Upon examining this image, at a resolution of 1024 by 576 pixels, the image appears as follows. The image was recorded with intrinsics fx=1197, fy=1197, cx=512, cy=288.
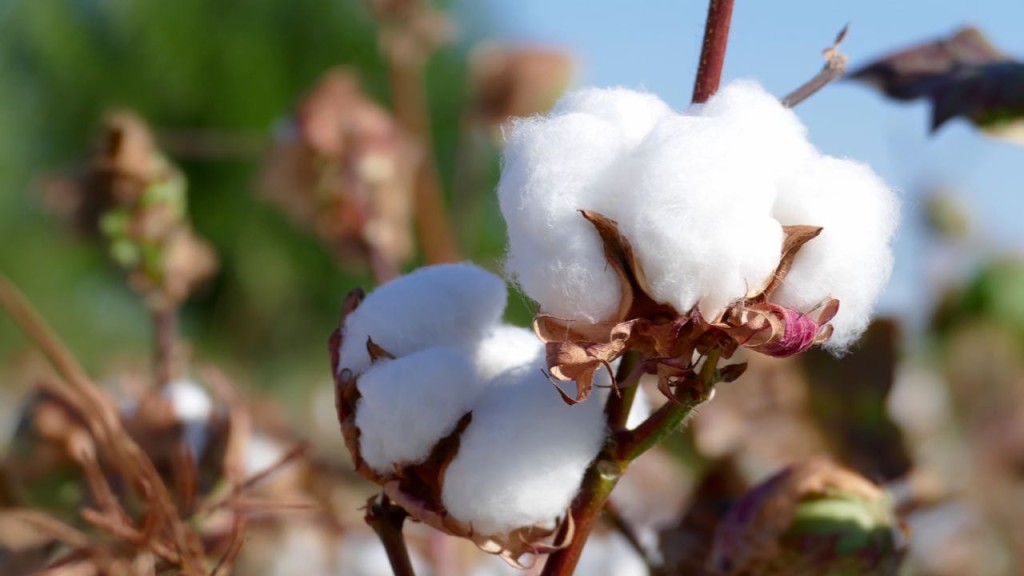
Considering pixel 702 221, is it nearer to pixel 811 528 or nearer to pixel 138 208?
pixel 811 528

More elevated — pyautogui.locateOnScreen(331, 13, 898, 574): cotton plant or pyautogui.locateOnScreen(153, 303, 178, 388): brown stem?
pyautogui.locateOnScreen(153, 303, 178, 388): brown stem

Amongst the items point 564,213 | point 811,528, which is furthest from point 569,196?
point 811,528

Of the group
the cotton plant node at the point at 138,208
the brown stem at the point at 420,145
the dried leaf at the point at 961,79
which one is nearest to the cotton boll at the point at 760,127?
the dried leaf at the point at 961,79

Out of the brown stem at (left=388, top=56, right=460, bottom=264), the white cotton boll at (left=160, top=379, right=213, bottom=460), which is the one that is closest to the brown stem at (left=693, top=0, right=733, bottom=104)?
the white cotton boll at (left=160, top=379, right=213, bottom=460)

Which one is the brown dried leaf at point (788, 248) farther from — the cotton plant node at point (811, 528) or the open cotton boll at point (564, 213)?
the cotton plant node at point (811, 528)

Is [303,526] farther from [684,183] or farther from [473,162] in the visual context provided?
[684,183]

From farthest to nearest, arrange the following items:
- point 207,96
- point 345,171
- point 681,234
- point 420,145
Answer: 1. point 207,96
2. point 420,145
3. point 345,171
4. point 681,234

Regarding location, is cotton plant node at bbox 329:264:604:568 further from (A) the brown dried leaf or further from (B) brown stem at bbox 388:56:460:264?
(B) brown stem at bbox 388:56:460:264
